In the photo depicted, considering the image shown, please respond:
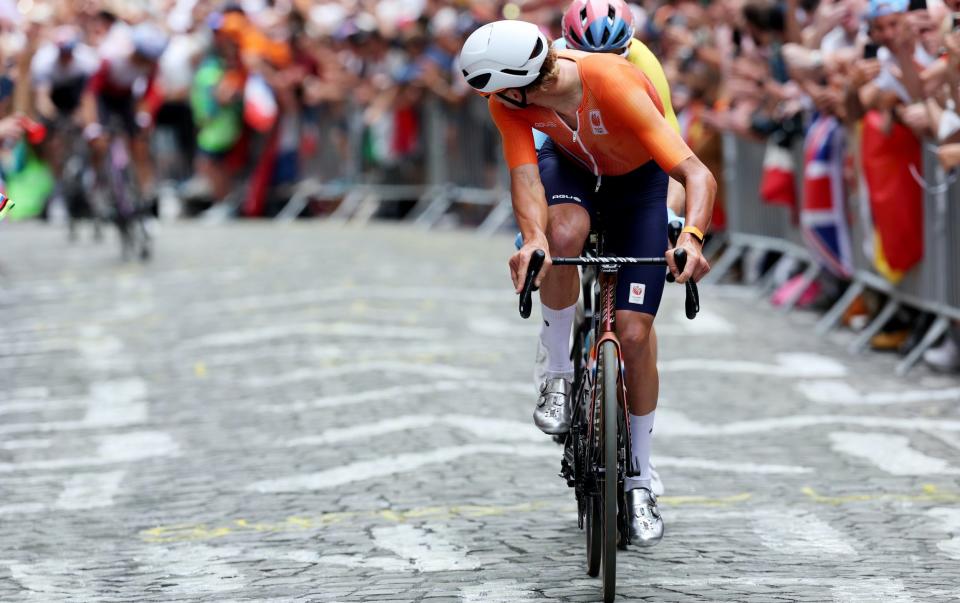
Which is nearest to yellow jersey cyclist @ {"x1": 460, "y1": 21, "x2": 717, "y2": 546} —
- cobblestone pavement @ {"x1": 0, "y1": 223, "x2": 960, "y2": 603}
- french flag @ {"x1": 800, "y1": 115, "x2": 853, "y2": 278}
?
cobblestone pavement @ {"x1": 0, "y1": 223, "x2": 960, "y2": 603}

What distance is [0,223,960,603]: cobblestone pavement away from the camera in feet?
21.1

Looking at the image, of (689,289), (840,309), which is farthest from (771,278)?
(689,289)

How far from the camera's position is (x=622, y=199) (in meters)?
6.61

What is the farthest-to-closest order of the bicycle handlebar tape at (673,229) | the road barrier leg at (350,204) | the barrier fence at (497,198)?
the road barrier leg at (350,204), the barrier fence at (497,198), the bicycle handlebar tape at (673,229)

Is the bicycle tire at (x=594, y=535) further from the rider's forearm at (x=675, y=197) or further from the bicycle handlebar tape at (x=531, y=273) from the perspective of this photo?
the rider's forearm at (x=675, y=197)

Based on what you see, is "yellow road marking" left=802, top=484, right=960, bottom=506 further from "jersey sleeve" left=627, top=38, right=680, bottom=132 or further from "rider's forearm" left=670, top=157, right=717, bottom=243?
"rider's forearm" left=670, top=157, right=717, bottom=243

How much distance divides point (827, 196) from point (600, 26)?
19.8 feet

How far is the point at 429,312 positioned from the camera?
1383 cm

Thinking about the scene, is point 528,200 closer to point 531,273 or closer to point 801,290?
point 531,273

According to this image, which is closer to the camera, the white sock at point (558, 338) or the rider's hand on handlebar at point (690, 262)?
the rider's hand on handlebar at point (690, 262)

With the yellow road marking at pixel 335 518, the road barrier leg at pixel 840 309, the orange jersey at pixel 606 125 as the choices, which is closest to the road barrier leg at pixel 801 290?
the road barrier leg at pixel 840 309

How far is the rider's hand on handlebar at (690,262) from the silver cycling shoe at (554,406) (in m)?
1.07

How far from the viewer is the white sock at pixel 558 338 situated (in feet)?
22.5

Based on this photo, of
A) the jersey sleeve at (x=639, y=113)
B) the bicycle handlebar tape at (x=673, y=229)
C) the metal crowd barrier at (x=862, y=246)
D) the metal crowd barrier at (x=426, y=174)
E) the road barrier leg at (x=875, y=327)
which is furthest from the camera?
the metal crowd barrier at (x=426, y=174)
